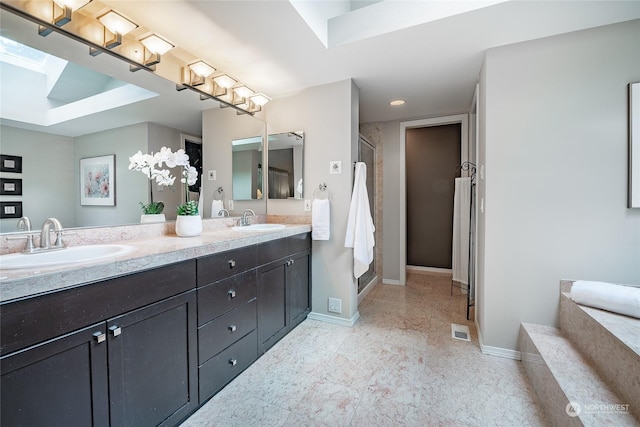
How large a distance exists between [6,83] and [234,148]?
149 cm

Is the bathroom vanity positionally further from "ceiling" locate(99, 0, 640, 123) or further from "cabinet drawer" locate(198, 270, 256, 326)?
"ceiling" locate(99, 0, 640, 123)

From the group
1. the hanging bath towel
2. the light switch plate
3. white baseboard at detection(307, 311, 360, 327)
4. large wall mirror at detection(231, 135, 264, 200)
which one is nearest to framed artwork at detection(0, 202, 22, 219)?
large wall mirror at detection(231, 135, 264, 200)

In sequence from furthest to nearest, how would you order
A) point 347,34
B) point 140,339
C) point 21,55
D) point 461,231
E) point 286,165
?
point 461,231 → point 286,165 → point 347,34 → point 21,55 → point 140,339

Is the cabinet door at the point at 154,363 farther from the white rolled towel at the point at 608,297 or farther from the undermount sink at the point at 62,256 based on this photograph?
the white rolled towel at the point at 608,297

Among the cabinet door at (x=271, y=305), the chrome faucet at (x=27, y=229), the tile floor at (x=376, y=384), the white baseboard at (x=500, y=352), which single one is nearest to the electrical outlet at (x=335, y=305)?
the tile floor at (x=376, y=384)

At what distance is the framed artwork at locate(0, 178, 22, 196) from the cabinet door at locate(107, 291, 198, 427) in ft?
2.74

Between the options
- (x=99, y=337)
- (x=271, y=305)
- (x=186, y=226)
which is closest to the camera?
(x=99, y=337)

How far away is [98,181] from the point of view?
62.6 inches

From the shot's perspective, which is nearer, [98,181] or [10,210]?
[10,210]

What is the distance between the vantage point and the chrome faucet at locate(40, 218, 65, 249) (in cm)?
129

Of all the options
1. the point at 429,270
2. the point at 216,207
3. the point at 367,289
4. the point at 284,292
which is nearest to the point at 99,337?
the point at 284,292

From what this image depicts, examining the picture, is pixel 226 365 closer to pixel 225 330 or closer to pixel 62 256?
pixel 225 330

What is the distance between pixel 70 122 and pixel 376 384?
2356 millimetres

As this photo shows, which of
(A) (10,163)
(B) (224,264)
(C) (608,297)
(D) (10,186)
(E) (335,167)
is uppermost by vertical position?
(E) (335,167)
